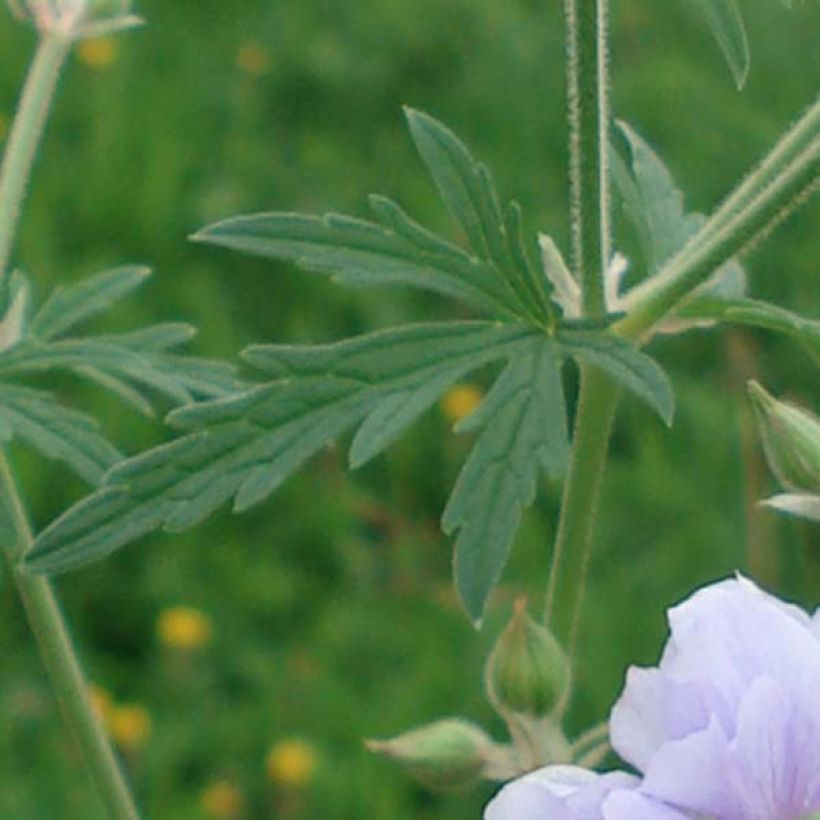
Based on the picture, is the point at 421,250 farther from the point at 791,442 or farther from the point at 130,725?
the point at 130,725

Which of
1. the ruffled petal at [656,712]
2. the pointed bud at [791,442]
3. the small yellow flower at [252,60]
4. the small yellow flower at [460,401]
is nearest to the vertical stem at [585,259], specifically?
the pointed bud at [791,442]

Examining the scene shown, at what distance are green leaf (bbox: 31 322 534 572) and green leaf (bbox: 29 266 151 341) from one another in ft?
1.09

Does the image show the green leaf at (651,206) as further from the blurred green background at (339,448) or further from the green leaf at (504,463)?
the blurred green background at (339,448)

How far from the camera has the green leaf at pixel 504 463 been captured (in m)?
1.13

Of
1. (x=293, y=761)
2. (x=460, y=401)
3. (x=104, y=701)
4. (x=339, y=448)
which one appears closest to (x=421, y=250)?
(x=293, y=761)

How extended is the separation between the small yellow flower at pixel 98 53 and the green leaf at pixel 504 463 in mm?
2537

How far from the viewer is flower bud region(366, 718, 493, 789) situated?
1.21m

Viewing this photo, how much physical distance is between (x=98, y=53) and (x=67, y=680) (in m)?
2.49

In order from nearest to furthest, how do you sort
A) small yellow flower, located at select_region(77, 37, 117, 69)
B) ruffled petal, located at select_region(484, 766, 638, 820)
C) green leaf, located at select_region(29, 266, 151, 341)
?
ruffled petal, located at select_region(484, 766, 638, 820), green leaf, located at select_region(29, 266, 151, 341), small yellow flower, located at select_region(77, 37, 117, 69)

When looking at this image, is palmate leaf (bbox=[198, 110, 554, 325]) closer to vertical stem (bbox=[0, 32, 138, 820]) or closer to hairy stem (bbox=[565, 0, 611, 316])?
hairy stem (bbox=[565, 0, 611, 316])

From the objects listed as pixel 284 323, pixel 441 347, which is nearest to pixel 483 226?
pixel 441 347

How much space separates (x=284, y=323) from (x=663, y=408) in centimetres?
209

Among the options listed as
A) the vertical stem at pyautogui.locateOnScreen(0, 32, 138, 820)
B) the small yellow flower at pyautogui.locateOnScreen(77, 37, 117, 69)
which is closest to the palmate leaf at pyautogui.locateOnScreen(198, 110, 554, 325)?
the vertical stem at pyautogui.locateOnScreen(0, 32, 138, 820)

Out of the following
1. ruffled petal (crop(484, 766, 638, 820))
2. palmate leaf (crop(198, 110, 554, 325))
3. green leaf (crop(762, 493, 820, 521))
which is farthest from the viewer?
palmate leaf (crop(198, 110, 554, 325))
